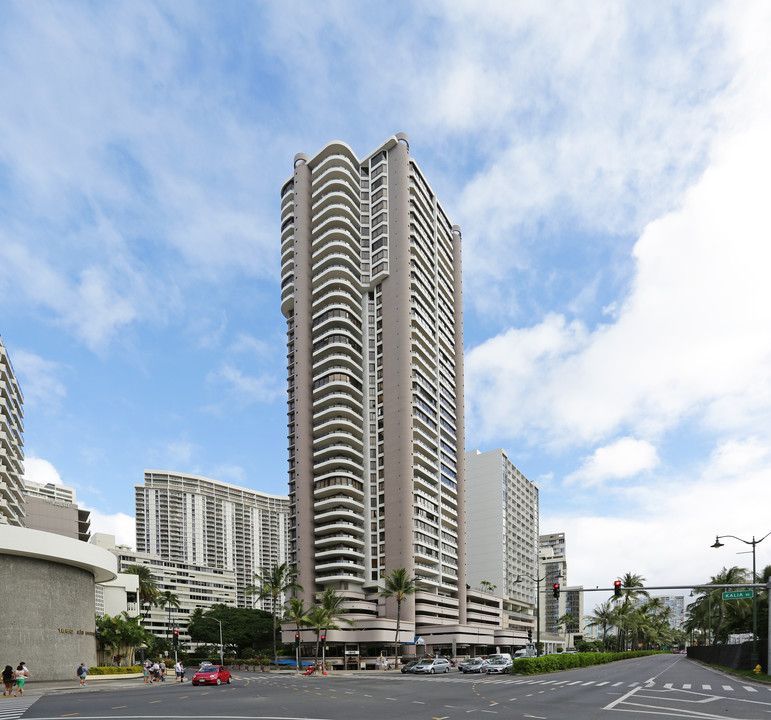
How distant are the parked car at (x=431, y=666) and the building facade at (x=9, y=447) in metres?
52.7

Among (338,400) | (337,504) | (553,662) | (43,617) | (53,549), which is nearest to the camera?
(43,617)

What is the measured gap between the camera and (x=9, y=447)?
91375 mm

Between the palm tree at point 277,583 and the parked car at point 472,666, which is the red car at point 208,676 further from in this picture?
the palm tree at point 277,583

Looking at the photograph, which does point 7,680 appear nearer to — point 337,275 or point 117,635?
point 117,635

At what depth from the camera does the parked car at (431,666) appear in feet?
202

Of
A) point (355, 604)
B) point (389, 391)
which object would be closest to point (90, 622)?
point (355, 604)

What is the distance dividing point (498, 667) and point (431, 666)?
25.0 ft

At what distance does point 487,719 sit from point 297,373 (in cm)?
9154

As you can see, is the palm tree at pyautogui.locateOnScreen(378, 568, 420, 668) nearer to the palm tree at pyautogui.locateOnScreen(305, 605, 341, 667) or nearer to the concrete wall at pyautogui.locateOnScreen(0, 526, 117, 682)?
the palm tree at pyautogui.locateOnScreen(305, 605, 341, 667)

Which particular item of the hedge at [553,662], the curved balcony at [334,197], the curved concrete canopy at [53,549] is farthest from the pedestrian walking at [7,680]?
the curved balcony at [334,197]

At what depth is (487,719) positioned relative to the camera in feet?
70.5

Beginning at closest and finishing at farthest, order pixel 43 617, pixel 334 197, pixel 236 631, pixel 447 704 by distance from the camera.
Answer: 1. pixel 447 704
2. pixel 43 617
3. pixel 334 197
4. pixel 236 631

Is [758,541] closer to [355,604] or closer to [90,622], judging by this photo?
[90,622]

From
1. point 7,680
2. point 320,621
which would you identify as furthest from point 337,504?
point 7,680
